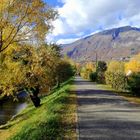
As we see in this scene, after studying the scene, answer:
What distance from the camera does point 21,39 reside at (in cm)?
2464

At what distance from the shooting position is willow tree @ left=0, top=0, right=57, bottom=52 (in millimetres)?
23125

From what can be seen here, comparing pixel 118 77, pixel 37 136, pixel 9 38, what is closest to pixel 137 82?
pixel 118 77

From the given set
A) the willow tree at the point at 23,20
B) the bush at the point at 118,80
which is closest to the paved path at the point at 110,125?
the willow tree at the point at 23,20

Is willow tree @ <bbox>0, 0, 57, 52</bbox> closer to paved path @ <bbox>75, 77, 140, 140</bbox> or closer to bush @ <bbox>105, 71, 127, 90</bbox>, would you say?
paved path @ <bbox>75, 77, 140, 140</bbox>

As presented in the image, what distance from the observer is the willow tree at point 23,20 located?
2312cm

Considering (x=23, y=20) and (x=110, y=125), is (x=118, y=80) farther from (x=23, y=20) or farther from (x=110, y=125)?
(x=110, y=125)

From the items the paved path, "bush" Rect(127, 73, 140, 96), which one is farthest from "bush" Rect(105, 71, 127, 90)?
the paved path

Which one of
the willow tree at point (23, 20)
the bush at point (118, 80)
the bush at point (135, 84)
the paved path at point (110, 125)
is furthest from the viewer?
the bush at point (118, 80)

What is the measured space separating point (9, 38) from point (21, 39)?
0.88m

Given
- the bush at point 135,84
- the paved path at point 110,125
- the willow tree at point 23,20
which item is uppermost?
the willow tree at point 23,20

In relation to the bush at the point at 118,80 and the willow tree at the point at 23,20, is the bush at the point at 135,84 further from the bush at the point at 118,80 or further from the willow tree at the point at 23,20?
the willow tree at the point at 23,20

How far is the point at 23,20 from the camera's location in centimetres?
2372

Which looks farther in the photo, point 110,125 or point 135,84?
point 135,84

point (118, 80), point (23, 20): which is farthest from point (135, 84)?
point (23, 20)
